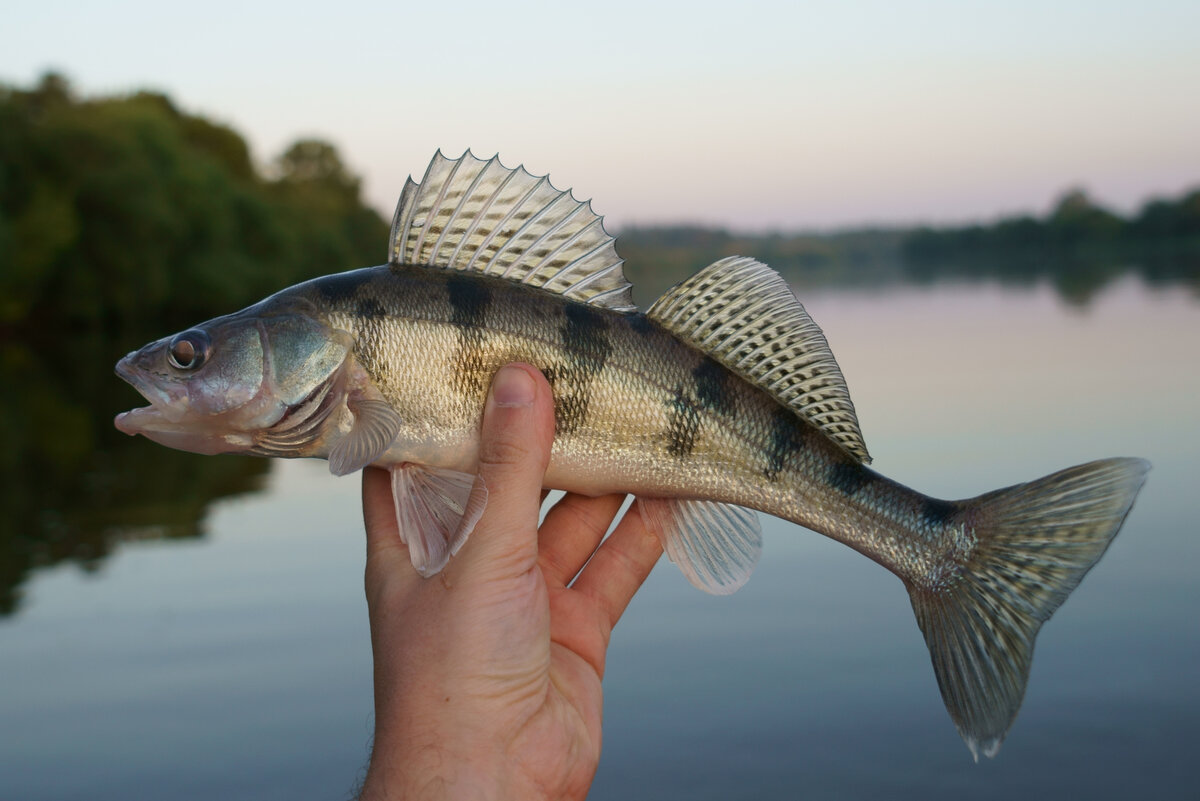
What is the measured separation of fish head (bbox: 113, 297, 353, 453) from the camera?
3611mm

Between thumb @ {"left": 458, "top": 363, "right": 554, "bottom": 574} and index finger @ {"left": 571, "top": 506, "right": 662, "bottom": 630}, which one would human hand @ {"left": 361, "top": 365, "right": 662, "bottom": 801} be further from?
index finger @ {"left": 571, "top": 506, "right": 662, "bottom": 630}

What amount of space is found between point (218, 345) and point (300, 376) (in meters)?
0.36

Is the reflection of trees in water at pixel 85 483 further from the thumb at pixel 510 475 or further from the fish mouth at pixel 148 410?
the thumb at pixel 510 475

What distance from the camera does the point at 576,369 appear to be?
369 centimetres

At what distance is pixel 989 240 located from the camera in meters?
126

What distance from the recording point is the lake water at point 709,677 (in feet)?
26.9

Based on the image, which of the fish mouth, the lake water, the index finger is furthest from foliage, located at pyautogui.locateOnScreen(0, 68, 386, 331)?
the index finger

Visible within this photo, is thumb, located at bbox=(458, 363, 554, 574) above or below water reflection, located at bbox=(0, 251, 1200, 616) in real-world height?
above

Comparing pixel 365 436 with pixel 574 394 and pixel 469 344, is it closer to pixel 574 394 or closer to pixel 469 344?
pixel 469 344

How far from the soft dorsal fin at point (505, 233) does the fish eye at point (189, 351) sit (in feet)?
2.60

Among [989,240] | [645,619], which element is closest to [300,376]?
[645,619]

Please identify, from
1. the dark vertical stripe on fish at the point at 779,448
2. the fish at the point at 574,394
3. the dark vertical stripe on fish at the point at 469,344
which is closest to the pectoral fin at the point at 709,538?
the fish at the point at 574,394

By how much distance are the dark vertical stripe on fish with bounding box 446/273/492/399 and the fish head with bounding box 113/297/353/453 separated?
0.42 m

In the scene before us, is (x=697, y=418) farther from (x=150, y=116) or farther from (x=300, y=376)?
(x=150, y=116)
